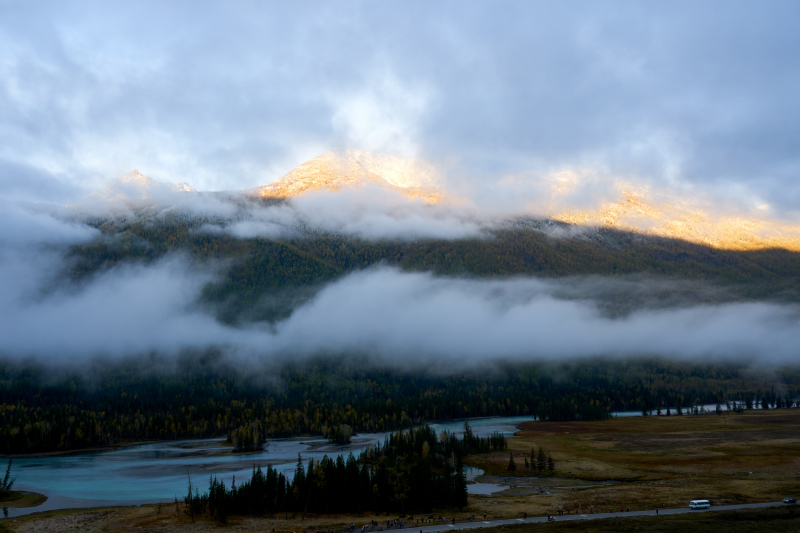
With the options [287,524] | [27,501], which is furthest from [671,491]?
[27,501]

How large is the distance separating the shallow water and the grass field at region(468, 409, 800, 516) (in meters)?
24.4

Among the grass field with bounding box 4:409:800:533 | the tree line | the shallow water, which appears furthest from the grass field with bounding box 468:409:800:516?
the shallow water

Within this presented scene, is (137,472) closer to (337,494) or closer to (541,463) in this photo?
(337,494)

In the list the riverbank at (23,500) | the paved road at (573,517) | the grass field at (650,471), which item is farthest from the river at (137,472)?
the paved road at (573,517)

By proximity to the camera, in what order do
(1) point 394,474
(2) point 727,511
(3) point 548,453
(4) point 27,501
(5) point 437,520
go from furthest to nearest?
(3) point 548,453, (4) point 27,501, (1) point 394,474, (5) point 437,520, (2) point 727,511

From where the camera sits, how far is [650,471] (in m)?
131

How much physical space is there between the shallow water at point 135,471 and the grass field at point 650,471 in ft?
80.1

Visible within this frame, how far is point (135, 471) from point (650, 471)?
137m

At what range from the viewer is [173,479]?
136m

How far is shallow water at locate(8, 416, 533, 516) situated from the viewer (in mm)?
117562

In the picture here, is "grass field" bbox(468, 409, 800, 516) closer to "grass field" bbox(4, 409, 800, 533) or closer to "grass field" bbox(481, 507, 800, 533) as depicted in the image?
"grass field" bbox(4, 409, 800, 533)

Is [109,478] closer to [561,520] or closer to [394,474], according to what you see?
[394,474]

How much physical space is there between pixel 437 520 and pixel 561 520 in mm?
19221

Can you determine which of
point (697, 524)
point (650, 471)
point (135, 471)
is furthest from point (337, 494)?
point (135, 471)
